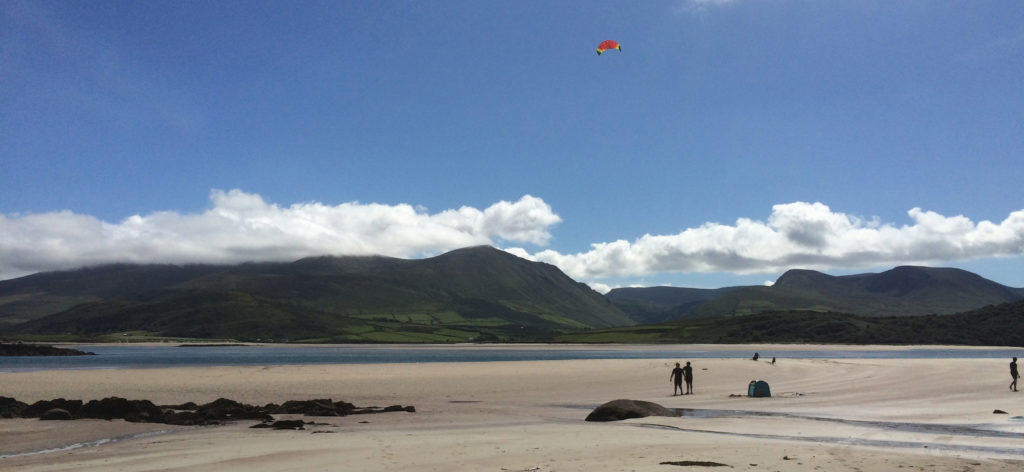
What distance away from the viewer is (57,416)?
29828 millimetres

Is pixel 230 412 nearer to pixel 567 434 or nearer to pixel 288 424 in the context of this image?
pixel 288 424

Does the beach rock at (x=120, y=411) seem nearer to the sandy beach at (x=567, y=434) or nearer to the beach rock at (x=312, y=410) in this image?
the sandy beach at (x=567, y=434)

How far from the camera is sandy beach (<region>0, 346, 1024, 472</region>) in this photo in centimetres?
1716

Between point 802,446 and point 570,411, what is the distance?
49.1 ft

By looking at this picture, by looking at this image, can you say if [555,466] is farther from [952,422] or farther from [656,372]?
→ [656,372]

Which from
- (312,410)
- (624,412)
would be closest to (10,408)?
(312,410)

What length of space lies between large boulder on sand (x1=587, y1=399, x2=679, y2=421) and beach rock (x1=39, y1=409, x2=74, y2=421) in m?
22.5

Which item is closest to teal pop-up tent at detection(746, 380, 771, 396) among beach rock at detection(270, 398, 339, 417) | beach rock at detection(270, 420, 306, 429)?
beach rock at detection(270, 398, 339, 417)

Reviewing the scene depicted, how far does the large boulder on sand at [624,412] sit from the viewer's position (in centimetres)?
2788

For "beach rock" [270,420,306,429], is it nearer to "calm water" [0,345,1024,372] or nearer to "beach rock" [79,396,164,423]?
"beach rock" [79,396,164,423]

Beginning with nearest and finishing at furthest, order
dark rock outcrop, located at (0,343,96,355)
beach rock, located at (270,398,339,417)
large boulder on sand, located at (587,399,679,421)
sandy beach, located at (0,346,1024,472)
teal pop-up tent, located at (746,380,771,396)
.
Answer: sandy beach, located at (0,346,1024,472), large boulder on sand, located at (587,399,679,421), beach rock, located at (270,398,339,417), teal pop-up tent, located at (746,380,771,396), dark rock outcrop, located at (0,343,96,355)

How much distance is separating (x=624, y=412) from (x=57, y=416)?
2431 cm

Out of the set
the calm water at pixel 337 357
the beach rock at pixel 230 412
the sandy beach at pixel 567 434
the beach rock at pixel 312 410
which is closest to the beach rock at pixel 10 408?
the sandy beach at pixel 567 434

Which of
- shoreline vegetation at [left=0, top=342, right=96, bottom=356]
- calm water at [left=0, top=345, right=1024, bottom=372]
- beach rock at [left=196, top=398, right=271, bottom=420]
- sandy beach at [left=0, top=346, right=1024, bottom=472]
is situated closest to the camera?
sandy beach at [left=0, top=346, right=1024, bottom=472]
